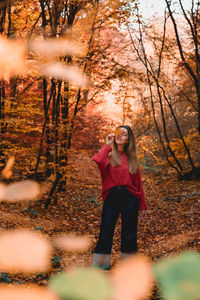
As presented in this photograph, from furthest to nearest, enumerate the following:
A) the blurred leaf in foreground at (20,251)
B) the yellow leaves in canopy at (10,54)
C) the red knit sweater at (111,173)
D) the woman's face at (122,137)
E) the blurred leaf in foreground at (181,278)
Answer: the woman's face at (122,137), the red knit sweater at (111,173), the yellow leaves in canopy at (10,54), the blurred leaf in foreground at (20,251), the blurred leaf in foreground at (181,278)

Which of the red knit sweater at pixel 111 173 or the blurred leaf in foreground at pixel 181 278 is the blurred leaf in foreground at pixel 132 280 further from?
the red knit sweater at pixel 111 173

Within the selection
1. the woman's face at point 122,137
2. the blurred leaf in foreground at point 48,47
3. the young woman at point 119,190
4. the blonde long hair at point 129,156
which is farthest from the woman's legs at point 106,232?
the blurred leaf in foreground at point 48,47

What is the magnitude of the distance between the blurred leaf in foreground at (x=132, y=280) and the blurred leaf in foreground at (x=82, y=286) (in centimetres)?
2

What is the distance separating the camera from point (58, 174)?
686 centimetres

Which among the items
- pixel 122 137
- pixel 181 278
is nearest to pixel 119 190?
pixel 122 137

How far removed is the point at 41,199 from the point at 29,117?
93.1 inches

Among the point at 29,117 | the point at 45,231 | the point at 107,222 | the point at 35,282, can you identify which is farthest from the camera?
the point at 29,117

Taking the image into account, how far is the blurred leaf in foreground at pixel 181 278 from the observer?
0.81 ft

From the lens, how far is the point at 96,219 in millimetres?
7039

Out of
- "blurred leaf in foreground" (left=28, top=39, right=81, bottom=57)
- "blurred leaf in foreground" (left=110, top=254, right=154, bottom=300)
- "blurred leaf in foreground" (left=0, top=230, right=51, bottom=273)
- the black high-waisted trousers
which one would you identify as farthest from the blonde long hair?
"blurred leaf in foreground" (left=110, top=254, right=154, bottom=300)

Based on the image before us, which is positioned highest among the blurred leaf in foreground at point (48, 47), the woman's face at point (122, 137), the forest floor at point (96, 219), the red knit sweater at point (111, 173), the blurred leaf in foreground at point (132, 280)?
the blurred leaf in foreground at point (48, 47)

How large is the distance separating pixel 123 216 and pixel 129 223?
11 centimetres

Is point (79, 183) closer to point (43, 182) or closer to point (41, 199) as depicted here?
point (43, 182)

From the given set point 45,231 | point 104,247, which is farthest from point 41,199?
point 104,247
